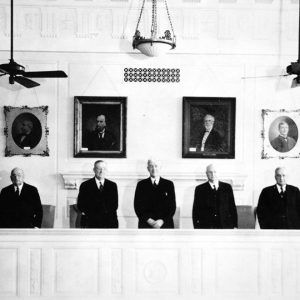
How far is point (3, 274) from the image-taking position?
493 centimetres

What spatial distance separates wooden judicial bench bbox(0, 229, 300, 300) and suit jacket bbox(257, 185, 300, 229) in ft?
3.46

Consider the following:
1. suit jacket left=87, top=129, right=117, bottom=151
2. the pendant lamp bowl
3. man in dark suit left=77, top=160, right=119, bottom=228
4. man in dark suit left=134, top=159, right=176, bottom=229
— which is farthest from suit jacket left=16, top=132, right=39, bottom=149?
the pendant lamp bowl

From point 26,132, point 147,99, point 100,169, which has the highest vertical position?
point 147,99

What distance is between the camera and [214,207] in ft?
19.9

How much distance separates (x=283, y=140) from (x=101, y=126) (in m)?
3.21

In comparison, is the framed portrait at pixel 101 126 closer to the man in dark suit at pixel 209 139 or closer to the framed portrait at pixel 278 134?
the man in dark suit at pixel 209 139

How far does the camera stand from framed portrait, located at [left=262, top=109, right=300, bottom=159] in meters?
7.93

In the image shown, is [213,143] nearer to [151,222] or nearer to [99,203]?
[151,222]

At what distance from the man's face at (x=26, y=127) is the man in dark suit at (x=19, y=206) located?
67.1 inches

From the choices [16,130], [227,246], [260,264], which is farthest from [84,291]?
[16,130]

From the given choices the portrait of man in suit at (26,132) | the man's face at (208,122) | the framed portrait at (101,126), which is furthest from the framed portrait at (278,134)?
the portrait of man in suit at (26,132)

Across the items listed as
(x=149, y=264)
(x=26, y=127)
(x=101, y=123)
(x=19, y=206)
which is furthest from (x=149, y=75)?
(x=149, y=264)

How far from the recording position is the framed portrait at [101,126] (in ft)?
25.6

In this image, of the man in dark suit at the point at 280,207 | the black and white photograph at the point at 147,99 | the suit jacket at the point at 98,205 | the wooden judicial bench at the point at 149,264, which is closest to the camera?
the wooden judicial bench at the point at 149,264
